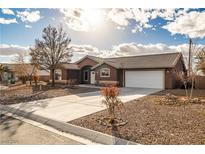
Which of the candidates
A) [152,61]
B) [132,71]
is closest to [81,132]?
[132,71]

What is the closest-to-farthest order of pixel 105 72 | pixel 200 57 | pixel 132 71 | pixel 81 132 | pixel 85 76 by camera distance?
pixel 81 132 < pixel 200 57 < pixel 132 71 < pixel 105 72 < pixel 85 76

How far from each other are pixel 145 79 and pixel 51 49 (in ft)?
34.0

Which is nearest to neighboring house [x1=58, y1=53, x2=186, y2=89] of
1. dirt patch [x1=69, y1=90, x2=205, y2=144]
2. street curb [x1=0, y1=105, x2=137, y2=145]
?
dirt patch [x1=69, y1=90, x2=205, y2=144]

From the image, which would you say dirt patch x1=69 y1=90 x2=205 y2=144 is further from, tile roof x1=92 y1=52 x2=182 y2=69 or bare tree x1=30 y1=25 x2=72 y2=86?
bare tree x1=30 y1=25 x2=72 y2=86

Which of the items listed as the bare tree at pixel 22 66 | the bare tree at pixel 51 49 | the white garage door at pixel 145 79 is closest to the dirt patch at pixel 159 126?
the white garage door at pixel 145 79

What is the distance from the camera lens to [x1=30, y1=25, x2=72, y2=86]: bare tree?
62.6 ft

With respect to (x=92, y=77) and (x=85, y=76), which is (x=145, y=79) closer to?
(x=92, y=77)

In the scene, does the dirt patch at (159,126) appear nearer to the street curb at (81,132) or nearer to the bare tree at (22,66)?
the street curb at (81,132)

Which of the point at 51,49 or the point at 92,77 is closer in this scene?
the point at 51,49

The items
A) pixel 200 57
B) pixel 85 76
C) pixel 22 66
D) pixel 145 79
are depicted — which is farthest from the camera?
pixel 85 76

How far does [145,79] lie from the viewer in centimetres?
1962

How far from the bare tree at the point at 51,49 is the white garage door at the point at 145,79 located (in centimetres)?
711

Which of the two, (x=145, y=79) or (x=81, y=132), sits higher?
(x=145, y=79)
